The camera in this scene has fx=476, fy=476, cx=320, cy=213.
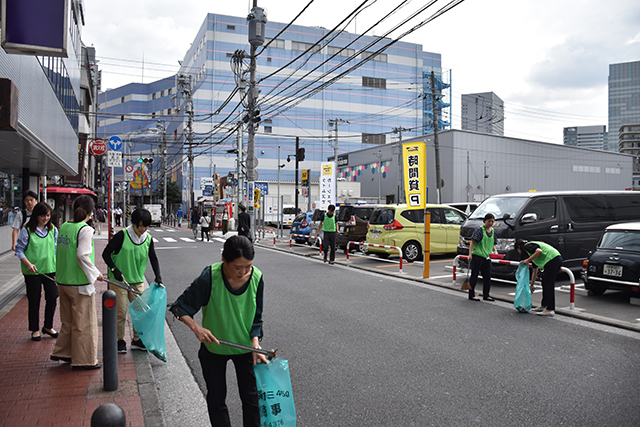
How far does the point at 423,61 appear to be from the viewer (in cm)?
7588

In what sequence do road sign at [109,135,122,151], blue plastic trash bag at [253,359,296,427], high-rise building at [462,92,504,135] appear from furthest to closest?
→ 1. high-rise building at [462,92,504,135]
2. road sign at [109,135,122,151]
3. blue plastic trash bag at [253,359,296,427]

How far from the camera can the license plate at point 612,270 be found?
29.2ft

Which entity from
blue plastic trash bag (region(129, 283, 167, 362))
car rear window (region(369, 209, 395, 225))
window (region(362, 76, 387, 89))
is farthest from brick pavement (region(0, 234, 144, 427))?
window (region(362, 76, 387, 89))

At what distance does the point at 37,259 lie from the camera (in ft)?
19.7

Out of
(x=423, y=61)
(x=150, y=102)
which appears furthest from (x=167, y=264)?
(x=150, y=102)

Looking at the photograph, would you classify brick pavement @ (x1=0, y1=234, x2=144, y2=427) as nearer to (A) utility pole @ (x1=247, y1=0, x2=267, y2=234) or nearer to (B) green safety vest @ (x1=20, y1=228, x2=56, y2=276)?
(B) green safety vest @ (x1=20, y1=228, x2=56, y2=276)

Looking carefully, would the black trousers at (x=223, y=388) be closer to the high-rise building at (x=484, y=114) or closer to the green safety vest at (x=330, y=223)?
the green safety vest at (x=330, y=223)

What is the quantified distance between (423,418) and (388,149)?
4776 cm

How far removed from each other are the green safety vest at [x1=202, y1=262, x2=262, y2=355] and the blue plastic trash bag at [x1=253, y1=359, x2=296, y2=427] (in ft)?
0.79

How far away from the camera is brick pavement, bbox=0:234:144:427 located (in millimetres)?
3887

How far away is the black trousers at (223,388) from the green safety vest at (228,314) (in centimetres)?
6

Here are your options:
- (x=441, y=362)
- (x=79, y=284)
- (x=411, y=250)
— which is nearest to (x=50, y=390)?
(x=79, y=284)

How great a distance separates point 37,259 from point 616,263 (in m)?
9.60

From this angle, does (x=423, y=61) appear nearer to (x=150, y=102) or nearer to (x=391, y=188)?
(x=391, y=188)
